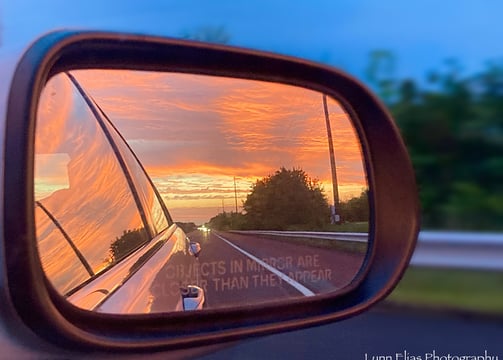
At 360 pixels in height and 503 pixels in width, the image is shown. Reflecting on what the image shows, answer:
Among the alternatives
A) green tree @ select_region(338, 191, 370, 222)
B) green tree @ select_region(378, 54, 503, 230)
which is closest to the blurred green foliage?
green tree @ select_region(378, 54, 503, 230)

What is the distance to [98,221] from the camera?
2.11 meters

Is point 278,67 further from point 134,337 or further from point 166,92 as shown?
point 134,337

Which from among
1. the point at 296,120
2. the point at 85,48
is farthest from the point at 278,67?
the point at 85,48

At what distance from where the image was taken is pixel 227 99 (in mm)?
2242

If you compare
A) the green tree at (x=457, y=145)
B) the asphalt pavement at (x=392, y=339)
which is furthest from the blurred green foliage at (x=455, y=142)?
the asphalt pavement at (x=392, y=339)

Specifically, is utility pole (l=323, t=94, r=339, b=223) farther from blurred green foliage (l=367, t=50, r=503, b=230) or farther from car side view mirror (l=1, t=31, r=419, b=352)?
blurred green foliage (l=367, t=50, r=503, b=230)

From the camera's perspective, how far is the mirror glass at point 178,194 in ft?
6.62

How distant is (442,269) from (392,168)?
13.3 ft

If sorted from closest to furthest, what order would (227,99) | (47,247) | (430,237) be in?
(47,247) < (227,99) < (430,237)

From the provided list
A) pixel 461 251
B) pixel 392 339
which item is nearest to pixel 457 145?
pixel 461 251

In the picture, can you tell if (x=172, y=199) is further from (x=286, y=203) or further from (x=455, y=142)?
(x=455, y=142)

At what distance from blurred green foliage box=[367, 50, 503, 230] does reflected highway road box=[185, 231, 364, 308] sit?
19.6ft

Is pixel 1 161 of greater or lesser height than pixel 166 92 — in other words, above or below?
below

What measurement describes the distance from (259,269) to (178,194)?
→ 0.29 metres
